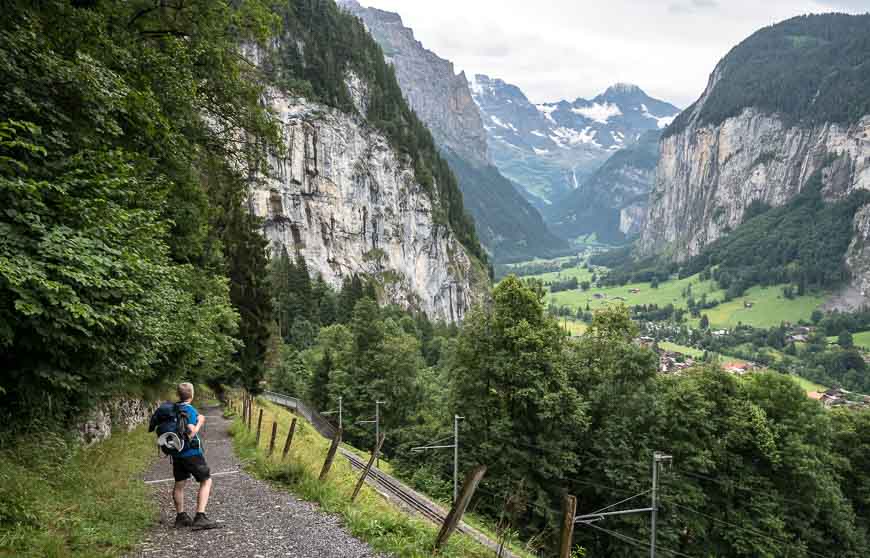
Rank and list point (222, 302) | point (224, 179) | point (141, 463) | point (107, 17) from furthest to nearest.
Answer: point (222, 302) < point (224, 179) < point (141, 463) < point (107, 17)

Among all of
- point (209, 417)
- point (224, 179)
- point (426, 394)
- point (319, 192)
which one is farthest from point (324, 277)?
point (224, 179)

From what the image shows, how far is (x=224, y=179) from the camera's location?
17000 mm

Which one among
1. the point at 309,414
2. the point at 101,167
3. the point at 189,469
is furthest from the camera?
the point at 309,414

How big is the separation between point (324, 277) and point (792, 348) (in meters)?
139

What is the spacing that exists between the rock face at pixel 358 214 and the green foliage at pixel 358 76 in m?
3.67

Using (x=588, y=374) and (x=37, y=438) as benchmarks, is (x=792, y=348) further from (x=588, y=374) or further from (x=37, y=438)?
(x=37, y=438)

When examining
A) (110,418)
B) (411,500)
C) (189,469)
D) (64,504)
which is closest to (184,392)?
(189,469)

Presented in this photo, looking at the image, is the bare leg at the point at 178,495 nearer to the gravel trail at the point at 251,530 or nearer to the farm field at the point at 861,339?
the gravel trail at the point at 251,530

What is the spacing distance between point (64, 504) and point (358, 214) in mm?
113420

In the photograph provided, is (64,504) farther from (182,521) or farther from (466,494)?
(466,494)

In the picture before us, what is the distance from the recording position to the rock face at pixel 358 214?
104 metres

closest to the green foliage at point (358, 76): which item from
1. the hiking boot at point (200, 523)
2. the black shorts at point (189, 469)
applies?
the black shorts at point (189, 469)

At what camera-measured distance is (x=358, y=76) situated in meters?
128

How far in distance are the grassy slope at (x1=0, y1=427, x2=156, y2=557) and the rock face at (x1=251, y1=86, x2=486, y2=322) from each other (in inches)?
3431
